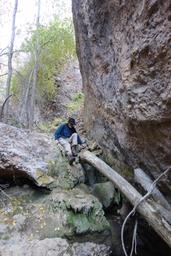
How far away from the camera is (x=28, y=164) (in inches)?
349

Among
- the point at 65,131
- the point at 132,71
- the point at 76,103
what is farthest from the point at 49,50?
the point at 132,71

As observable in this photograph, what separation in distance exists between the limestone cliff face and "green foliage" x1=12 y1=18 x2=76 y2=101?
10.3 meters

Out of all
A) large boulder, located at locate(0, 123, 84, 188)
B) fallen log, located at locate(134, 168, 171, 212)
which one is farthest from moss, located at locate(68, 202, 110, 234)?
fallen log, located at locate(134, 168, 171, 212)

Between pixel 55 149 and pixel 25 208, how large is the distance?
2.43 metres

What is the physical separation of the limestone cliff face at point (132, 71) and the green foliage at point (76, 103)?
8.58 metres

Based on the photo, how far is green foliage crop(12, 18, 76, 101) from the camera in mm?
18016

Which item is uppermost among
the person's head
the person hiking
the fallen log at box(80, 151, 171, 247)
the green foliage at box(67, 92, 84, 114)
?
the green foliage at box(67, 92, 84, 114)

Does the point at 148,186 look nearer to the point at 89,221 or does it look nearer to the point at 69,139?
the point at 89,221

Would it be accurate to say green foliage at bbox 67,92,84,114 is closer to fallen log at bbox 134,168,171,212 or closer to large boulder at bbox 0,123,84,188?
large boulder at bbox 0,123,84,188

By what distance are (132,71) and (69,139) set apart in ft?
16.3

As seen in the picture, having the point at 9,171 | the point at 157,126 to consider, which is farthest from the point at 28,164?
the point at 157,126

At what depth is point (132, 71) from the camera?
202 inches

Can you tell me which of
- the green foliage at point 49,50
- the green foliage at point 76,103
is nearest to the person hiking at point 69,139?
the green foliage at point 76,103

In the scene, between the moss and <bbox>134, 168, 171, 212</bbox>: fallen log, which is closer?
<bbox>134, 168, 171, 212</bbox>: fallen log
